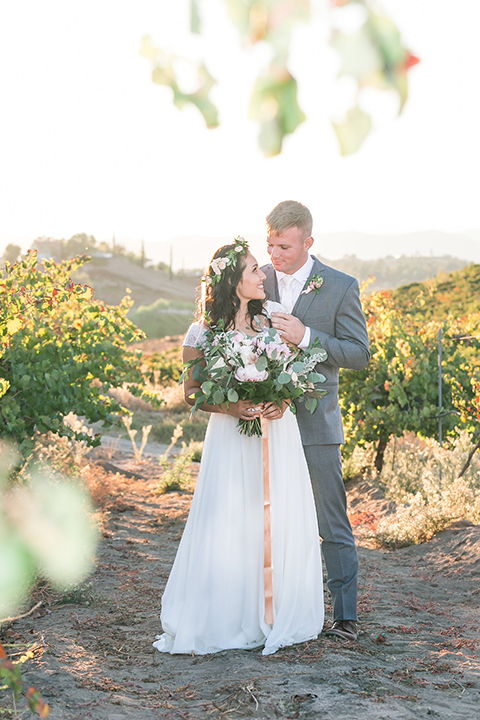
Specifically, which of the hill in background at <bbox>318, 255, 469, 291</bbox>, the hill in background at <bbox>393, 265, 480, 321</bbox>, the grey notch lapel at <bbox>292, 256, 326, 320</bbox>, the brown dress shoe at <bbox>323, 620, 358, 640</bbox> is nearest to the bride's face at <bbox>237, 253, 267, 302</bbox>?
the grey notch lapel at <bbox>292, 256, 326, 320</bbox>

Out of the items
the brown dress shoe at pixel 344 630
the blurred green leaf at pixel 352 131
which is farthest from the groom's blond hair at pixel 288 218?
the blurred green leaf at pixel 352 131

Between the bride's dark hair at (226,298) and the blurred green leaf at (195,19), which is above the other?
the blurred green leaf at (195,19)

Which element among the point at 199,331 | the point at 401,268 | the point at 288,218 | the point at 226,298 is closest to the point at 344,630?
the point at 199,331

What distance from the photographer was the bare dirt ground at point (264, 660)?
295 cm

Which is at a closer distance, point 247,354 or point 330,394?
point 247,354

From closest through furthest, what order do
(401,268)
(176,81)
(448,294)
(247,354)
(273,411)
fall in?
(176,81) < (247,354) < (273,411) < (448,294) < (401,268)

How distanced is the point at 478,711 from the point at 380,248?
192 meters

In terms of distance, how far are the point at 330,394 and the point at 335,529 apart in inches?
29.3

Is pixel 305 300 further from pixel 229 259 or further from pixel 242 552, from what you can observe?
pixel 242 552

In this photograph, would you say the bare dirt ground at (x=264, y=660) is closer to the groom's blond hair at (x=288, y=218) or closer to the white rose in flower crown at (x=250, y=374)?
the white rose in flower crown at (x=250, y=374)

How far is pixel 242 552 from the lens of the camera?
3785 mm

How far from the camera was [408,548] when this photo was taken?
6.75 meters

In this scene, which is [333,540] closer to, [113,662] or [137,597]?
[113,662]

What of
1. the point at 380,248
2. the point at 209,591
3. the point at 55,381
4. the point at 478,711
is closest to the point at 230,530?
the point at 209,591
